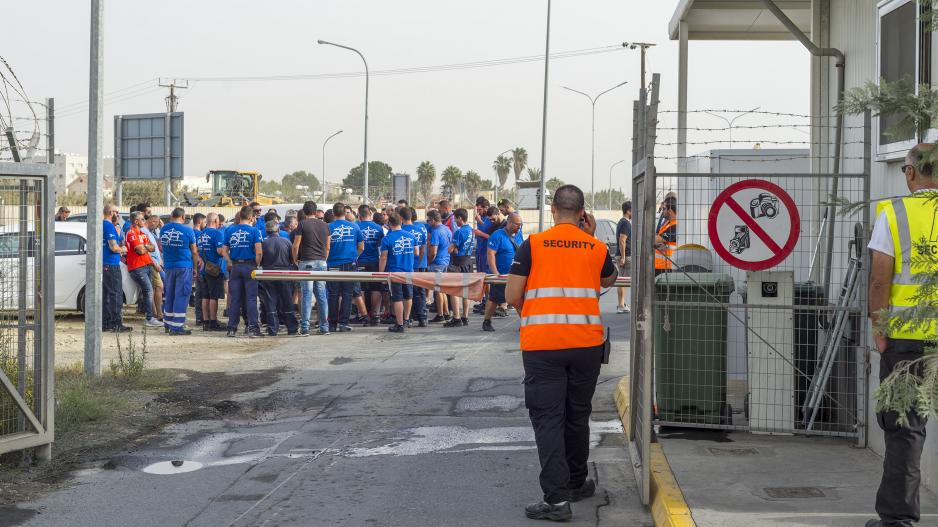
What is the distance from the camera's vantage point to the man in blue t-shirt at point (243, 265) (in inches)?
601

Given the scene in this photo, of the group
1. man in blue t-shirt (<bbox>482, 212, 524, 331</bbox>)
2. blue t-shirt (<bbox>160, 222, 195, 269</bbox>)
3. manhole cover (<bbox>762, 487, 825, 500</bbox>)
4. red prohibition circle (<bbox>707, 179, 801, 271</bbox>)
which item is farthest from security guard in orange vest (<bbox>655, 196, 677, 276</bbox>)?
blue t-shirt (<bbox>160, 222, 195, 269</bbox>)

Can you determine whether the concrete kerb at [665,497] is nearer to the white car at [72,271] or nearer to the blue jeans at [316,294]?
the blue jeans at [316,294]

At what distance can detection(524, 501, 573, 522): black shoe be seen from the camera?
6.08m

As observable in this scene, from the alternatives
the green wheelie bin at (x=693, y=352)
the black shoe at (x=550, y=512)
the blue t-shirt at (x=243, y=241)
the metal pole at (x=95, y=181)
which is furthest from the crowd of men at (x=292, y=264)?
the black shoe at (x=550, y=512)

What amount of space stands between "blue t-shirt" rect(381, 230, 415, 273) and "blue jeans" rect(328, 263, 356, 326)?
0.74m

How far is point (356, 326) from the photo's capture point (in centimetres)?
A: 1702

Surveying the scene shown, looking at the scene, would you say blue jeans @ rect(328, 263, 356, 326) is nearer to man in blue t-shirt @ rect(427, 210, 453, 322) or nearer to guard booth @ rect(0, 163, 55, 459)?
man in blue t-shirt @ rect(427, 210, 453, 322)

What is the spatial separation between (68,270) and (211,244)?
7.65ft

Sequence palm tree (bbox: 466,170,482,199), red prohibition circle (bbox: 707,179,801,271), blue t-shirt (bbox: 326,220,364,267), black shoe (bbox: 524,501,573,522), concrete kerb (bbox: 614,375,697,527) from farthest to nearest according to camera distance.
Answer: palm tree (bbox: 466,170,482,199), blue t-shirt (bbox: 326,220,364,267), red prohibition circle (bbox: 707,179,801,271), black shoe (bbox: 524,501,573,522), concrete kerb (bbox: 614,375,697,527)

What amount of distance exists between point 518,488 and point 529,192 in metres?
44.1

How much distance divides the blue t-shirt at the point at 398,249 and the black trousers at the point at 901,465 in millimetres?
11258

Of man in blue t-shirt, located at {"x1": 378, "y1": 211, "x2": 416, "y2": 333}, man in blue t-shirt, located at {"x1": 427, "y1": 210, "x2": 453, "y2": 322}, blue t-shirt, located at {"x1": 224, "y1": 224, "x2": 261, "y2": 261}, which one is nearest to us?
blue t-shirt, located at {"x1": 224, "y1": 224, "x2": 261, "y2": 261}

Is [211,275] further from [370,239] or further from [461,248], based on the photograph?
[461,248]

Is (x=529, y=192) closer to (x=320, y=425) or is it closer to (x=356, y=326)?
(x=356, y=326)
